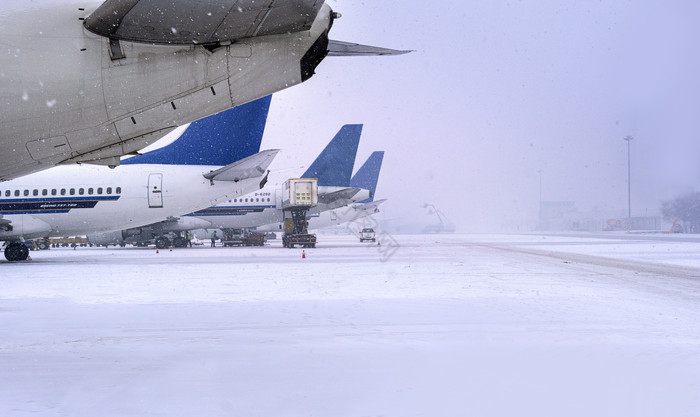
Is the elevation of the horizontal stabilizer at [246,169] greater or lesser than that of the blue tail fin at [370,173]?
lesser

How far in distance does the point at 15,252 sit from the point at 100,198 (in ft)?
14.4

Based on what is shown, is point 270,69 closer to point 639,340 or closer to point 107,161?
point 107,161

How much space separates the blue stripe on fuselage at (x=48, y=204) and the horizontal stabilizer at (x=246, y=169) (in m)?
4.03

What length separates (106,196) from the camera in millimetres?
19344

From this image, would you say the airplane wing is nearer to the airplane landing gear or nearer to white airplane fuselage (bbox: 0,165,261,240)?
white airplane fuselage (bbox: 0,165,261,240)

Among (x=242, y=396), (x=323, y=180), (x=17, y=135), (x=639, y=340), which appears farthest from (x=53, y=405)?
(x=323, y=180)

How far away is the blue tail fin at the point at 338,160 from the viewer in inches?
1462

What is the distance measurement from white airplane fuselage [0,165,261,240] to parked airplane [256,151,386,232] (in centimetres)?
2139

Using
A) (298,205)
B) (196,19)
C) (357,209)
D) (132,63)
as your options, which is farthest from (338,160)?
(196,19)

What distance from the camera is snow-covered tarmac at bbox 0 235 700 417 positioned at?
3670 mm

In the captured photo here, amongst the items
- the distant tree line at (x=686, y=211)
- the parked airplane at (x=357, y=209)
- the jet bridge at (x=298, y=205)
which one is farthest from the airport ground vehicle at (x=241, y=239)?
the distant tree line at (x=686, y=211)

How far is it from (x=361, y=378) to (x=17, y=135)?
4.21 metres

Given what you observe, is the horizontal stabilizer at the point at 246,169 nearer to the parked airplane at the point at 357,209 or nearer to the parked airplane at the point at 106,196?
the parked airplane at the point at 106,196

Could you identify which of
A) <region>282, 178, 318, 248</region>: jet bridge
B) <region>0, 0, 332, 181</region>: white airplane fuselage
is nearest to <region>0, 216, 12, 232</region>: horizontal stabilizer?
<region>0, 0, 332, 181</region>: white airplane fuselage
